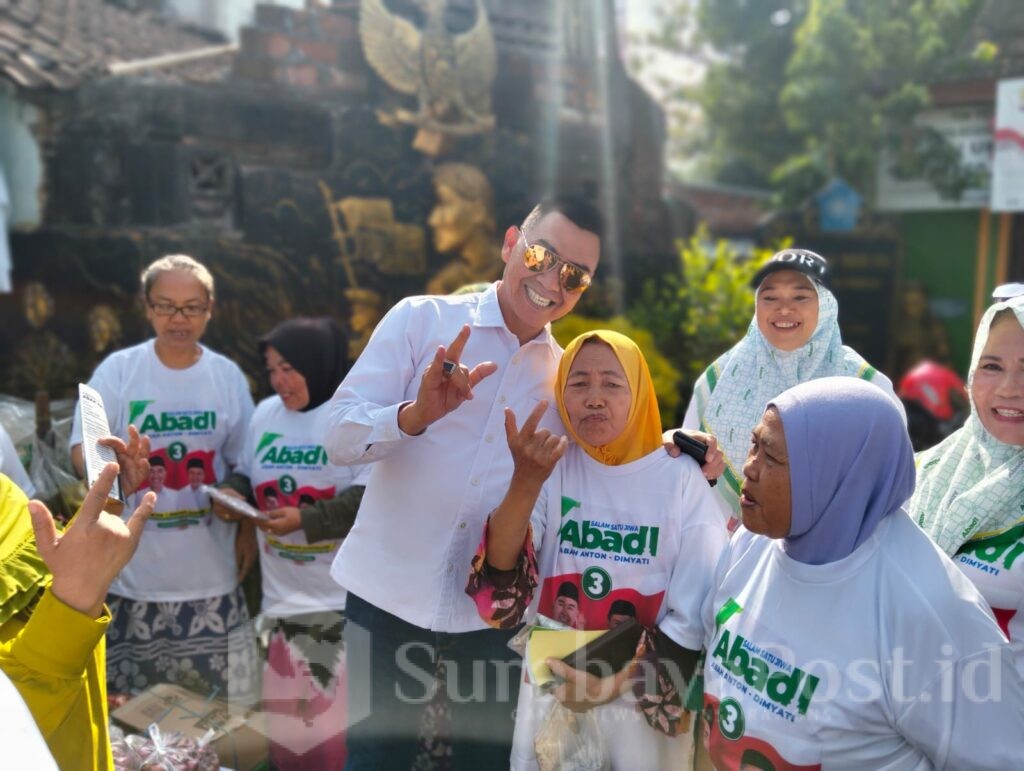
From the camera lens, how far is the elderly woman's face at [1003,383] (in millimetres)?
2326

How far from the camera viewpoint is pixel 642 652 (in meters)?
2.29

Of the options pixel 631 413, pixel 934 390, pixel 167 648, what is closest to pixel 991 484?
pixel 631 413

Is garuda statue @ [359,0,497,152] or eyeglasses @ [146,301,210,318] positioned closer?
eyeglasses @ [146,301,210,318]

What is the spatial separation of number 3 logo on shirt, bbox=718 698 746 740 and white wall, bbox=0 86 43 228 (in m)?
6.45

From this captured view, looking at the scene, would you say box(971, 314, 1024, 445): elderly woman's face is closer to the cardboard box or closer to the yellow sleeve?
the yellow sleeve

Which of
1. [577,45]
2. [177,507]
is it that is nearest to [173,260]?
[177,507]

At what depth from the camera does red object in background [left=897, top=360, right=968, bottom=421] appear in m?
8.33

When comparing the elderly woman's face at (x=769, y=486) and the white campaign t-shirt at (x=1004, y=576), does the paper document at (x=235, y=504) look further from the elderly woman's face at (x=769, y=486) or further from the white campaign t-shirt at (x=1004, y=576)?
the white campaign t-shirt at (x=1004, y=576)

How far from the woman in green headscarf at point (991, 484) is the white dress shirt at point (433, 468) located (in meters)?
1.03

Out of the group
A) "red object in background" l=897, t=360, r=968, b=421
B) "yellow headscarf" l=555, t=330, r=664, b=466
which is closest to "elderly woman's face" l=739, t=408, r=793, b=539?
"yellow headscarf" l=555, t=330, r=664, b=466

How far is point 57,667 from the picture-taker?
1.83m

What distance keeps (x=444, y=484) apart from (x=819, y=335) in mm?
1420

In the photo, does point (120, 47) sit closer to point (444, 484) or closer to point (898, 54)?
point (444, 484)

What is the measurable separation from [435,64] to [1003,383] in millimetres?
6741
